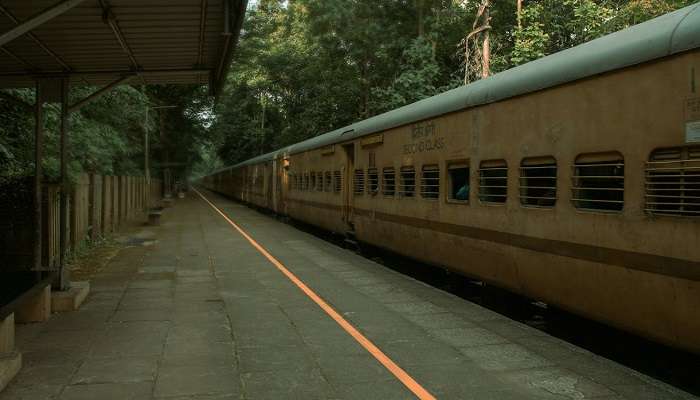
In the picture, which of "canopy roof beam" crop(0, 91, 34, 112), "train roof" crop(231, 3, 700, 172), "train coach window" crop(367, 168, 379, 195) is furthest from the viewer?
"train coach window" crop(367, 168, 379, 195)

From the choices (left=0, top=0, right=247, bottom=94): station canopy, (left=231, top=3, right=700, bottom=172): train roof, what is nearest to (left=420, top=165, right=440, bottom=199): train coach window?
(left=231, top=3, right=700, bottom=172): train roof

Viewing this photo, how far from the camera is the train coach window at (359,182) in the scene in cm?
1380

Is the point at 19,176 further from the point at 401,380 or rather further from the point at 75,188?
the point at 401,380

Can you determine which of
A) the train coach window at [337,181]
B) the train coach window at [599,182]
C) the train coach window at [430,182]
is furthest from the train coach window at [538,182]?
the train coach window at [337,181]

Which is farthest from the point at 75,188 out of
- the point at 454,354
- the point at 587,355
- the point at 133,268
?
the point at 587,355

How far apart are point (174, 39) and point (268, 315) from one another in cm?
380

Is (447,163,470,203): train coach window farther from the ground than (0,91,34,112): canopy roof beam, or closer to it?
closer to it

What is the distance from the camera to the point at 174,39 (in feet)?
27.3

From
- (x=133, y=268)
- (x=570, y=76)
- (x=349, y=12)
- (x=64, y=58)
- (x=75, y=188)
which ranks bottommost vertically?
(x=133, y=268)

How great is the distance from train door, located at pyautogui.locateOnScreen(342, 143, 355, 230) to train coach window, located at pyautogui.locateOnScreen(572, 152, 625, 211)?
→ 910 cm

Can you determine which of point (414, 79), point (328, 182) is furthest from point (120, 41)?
point (414, 79)

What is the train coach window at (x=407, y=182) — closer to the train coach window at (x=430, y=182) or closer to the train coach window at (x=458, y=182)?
the train coach window at (x=430, y=182)

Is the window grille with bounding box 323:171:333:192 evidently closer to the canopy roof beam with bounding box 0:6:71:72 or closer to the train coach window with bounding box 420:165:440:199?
the train coach window with bounding box 420:165:440:199

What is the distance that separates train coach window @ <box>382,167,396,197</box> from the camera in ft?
38.6
